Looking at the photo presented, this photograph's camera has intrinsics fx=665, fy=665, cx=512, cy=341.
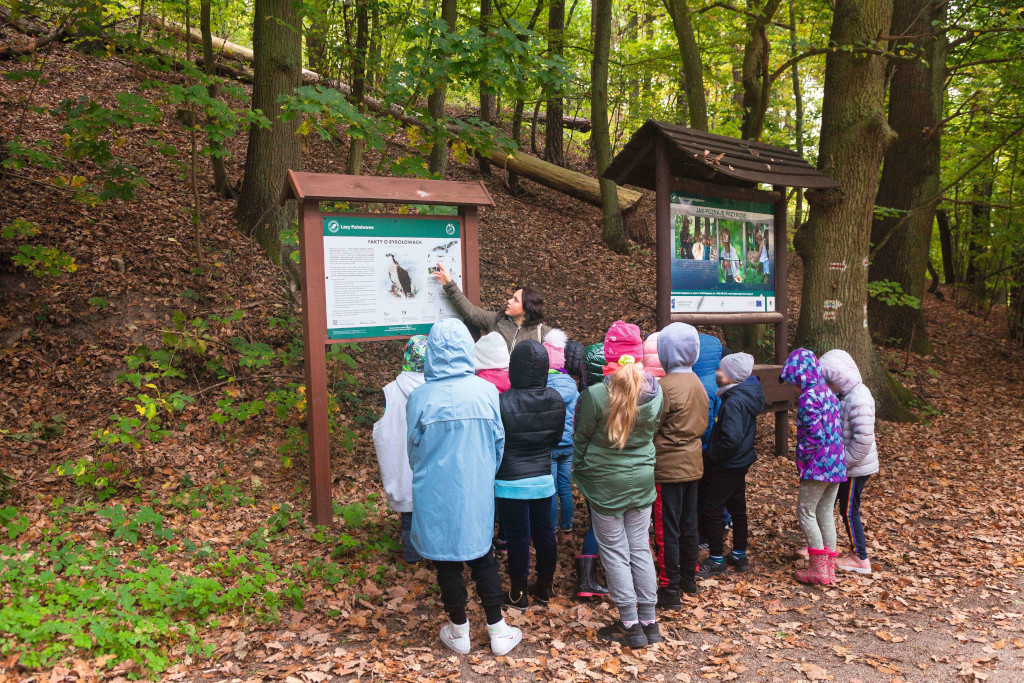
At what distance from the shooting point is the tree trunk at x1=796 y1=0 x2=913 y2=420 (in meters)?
7.76

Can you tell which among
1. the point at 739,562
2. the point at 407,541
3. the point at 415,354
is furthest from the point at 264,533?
the point at 739,562

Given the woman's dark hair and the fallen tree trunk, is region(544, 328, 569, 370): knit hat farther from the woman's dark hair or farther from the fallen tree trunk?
the fallen tree trunk

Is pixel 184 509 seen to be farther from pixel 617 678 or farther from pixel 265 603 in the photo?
pixel 617 678

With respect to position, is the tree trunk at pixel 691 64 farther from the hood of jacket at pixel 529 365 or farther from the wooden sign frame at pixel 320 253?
the hood of jacket at pixel 529 365

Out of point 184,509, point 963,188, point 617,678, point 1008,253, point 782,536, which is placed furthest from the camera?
point 963,188

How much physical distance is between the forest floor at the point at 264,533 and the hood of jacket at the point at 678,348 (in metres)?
1.59

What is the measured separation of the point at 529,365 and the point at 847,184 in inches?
230

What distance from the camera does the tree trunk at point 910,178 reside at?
36.5 feet

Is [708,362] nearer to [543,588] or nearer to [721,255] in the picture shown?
[721,255]

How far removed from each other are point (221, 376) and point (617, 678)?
4.91m

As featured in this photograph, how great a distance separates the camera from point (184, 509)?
5.10 m

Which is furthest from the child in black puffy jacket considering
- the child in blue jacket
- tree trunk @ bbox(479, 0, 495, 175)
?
tree trunk @ bbox(479, 0, 495, 175)

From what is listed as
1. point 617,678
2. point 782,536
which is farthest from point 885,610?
point 617,678

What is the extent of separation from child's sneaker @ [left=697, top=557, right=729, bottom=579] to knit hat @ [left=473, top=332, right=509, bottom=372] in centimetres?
209
